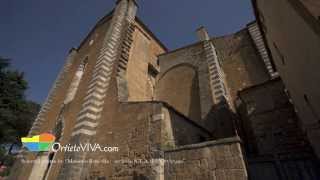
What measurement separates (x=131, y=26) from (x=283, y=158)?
10.4 metres

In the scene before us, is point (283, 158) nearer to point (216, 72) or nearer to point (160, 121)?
point (160, 121)

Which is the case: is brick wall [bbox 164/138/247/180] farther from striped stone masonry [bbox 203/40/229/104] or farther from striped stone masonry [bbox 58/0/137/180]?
striped stone masonry [bbox 203/40/229/104]

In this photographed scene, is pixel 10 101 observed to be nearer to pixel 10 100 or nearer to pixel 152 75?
pixel 10 100

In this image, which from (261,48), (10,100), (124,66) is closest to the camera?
(124,66)

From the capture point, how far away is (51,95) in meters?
13.7

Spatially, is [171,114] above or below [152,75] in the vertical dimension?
below

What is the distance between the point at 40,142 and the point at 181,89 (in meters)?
8.84

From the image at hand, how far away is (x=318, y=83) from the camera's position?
3398 mm

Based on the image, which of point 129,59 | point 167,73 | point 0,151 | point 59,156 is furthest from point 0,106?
point 167,73

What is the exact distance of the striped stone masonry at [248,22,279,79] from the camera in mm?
9820

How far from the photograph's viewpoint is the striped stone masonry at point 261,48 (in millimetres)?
9820

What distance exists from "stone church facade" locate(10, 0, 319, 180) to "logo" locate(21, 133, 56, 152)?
367mm

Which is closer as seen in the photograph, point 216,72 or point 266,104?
point 266,104

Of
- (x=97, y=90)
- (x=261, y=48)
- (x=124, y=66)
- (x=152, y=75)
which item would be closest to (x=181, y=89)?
(x=152, y=75)
